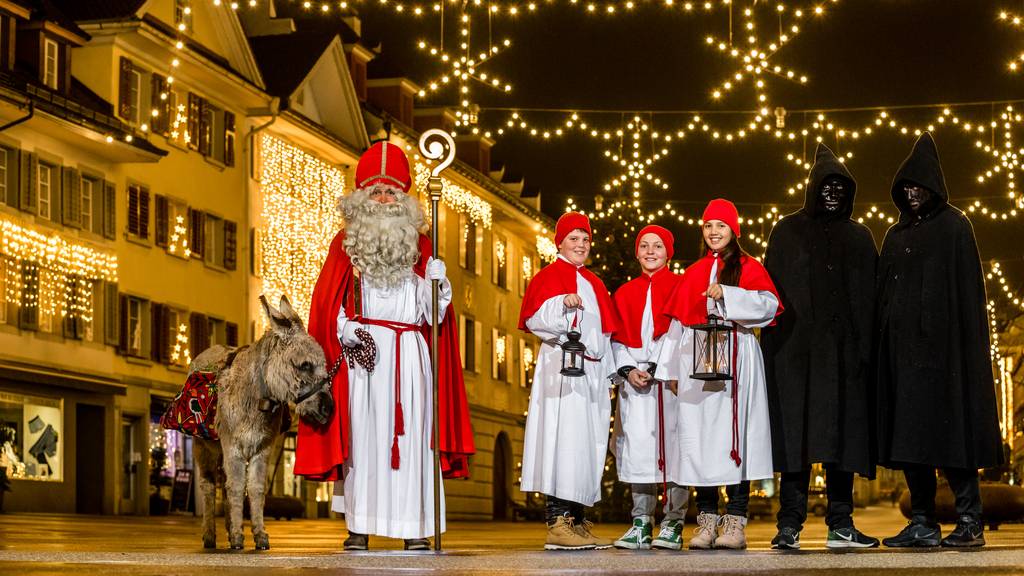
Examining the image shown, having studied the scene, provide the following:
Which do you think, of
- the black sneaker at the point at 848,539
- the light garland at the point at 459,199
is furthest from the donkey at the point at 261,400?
the light garland at the point at 459,199

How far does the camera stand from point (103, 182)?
3762 cm

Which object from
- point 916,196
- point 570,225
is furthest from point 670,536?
point 916,196

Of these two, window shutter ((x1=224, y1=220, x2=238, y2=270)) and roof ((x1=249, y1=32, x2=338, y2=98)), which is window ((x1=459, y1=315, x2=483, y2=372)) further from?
window shutter ((x1=224, y1=220, x2=238, y2=270))

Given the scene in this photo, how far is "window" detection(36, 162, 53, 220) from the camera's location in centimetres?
3573

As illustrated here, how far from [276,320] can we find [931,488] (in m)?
4.40

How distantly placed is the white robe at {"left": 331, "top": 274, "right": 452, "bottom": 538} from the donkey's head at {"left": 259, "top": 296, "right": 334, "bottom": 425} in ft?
1.21

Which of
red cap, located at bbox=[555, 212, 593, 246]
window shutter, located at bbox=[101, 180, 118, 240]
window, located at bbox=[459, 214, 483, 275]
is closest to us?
red cap, located at bbox=[555, 212, 593, 246]

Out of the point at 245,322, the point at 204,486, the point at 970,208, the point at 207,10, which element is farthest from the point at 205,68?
the point at 204,486

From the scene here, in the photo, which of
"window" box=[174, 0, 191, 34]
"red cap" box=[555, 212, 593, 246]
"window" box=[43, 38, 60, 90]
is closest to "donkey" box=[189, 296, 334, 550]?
"red cap" box=[555, 212, 593, 246]

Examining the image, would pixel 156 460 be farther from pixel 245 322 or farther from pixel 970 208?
pixel 970 208

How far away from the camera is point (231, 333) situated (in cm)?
4278

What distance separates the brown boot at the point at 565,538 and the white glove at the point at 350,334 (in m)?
1.80

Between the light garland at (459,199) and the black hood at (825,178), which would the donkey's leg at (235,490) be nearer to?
the black hood at (825,178)

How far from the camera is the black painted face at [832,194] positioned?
1212 cm
